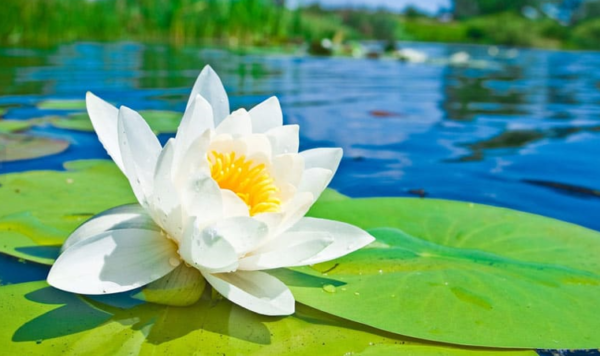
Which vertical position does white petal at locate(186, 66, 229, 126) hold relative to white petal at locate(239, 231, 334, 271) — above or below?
above

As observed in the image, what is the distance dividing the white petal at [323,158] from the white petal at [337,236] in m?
0.13

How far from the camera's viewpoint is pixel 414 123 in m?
3.65

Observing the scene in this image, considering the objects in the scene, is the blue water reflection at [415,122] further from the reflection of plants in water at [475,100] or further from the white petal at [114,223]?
the white petal at [114,223]

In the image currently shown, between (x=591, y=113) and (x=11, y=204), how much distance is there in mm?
4392

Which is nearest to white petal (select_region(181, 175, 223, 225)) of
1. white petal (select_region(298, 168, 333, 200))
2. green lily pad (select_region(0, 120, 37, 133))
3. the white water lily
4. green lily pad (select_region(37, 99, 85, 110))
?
the white water lily

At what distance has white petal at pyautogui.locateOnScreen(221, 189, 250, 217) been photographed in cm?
93

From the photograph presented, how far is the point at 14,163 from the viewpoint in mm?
2176

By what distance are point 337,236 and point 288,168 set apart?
0.57 feet

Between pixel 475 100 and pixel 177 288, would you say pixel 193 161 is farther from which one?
pixel 475 100

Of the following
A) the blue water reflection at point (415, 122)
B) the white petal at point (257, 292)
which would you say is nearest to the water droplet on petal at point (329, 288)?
the white petal at point (257, 292)

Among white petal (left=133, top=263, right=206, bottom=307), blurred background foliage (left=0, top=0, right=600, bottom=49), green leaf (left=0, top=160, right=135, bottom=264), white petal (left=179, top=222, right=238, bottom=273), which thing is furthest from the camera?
blurred background foliage (left=0, top=0, right=600, bottom=49)

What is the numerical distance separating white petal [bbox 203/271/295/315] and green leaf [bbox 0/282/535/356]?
0.05 metres

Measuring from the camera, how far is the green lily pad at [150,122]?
2.80 metres

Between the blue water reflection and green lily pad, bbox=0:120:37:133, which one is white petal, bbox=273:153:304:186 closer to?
the blue water reflection
